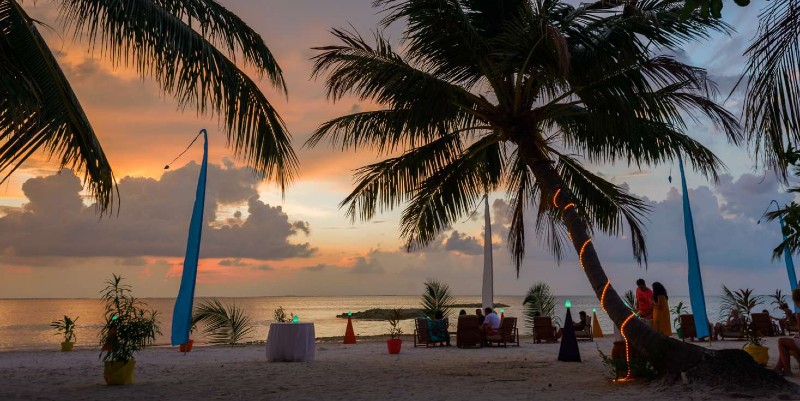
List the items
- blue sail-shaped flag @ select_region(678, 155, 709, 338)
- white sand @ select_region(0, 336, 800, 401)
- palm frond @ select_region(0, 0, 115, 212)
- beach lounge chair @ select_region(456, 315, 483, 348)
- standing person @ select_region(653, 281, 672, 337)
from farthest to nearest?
beach lounge chair @ select_region(456, 315, 483, 348), standing person @ select_region(653, 281, 672, 337), blue sail-shaped flag @ select_region(678, 155, 709, 338), white sand @ select_region(0, 336, 800, 401), palm frond @ select_region(0, 0, 115, 212)

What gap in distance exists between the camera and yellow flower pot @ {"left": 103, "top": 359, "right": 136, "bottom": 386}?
29.1 feet

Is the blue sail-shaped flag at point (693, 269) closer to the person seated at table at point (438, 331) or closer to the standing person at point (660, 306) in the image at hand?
the standing person at point (660, 306)

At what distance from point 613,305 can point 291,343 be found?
599 cm

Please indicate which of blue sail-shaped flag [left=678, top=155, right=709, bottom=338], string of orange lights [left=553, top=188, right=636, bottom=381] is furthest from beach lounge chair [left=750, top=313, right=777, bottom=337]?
string of orange lights [left=553, top=188, right=636, bottom=381]

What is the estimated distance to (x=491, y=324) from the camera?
15.5 m

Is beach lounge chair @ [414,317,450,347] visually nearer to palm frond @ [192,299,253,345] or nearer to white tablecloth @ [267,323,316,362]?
white tablecloth @ [267,323,316,362]

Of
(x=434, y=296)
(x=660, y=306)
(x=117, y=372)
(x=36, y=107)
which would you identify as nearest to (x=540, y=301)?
(x=434, y=296)

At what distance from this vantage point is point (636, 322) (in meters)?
8.68

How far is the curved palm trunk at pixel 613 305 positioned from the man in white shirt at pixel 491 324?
6.10 meters

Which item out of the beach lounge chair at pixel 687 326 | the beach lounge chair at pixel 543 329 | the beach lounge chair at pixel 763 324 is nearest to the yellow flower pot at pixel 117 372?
the beach lounge chair at pixel 543 329

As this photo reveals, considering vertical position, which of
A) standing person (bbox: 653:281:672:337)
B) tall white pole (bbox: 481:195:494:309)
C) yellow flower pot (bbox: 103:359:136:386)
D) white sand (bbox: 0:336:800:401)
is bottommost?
white sand (bbox: 0:336:800:401)

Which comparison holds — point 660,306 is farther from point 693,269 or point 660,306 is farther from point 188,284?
point 188,284

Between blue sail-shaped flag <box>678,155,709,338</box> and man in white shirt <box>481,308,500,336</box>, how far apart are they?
501cm

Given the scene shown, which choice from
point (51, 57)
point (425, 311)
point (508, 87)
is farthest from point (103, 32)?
point (425, 311)
